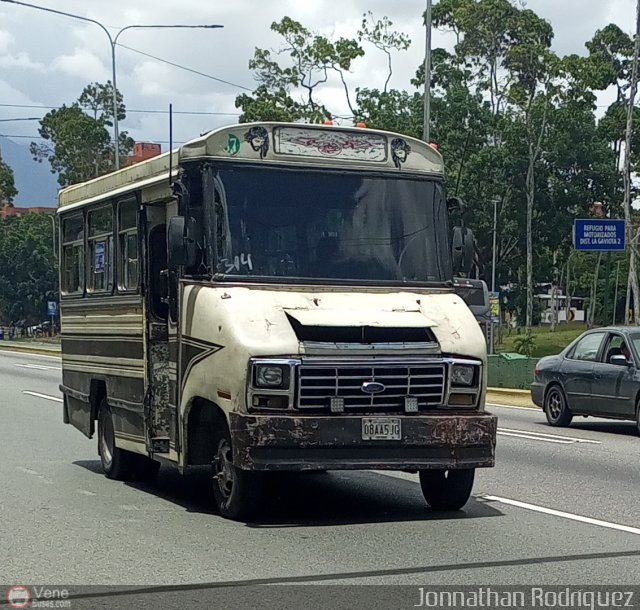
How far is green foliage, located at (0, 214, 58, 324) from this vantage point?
94.3 metres

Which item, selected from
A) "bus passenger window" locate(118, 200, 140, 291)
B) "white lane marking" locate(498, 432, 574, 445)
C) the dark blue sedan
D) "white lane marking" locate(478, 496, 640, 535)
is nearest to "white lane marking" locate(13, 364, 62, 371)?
the dark blue sedan

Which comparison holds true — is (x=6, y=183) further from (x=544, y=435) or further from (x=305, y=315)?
(x=305, y=315)

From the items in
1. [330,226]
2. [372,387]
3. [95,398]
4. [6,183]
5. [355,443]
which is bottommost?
[95,398]

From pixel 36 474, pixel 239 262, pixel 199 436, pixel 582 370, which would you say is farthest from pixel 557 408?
pixel 239 262

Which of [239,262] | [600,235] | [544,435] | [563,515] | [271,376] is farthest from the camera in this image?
[600,235]

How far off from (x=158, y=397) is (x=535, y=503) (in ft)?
10.8

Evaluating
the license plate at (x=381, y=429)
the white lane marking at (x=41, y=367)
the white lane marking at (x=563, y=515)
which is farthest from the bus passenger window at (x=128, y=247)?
the white lane marking at (x=41, y=367)

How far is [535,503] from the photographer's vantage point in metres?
10.7

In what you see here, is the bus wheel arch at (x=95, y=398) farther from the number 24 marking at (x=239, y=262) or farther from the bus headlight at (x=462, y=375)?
the bus headlight at (x=462, y=375)

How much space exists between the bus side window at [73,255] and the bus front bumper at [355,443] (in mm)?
4744

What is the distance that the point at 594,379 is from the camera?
59.1 ft

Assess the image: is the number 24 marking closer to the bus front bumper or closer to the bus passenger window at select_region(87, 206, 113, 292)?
the bus front bumper

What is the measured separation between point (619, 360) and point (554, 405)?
199cm

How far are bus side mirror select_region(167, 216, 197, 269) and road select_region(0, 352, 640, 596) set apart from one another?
1985mm
